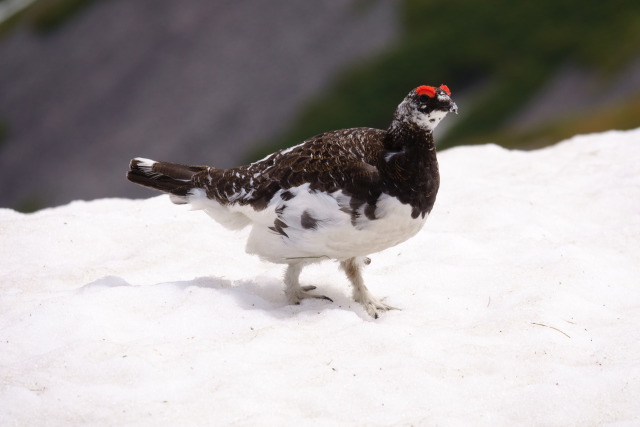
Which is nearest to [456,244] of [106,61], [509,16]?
[509,16]

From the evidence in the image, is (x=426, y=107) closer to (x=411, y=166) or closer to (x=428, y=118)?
(x=428, y=118)

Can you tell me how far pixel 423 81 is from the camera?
35219mm

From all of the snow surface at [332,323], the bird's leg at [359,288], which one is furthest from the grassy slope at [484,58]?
the bird's leg at [359,288]

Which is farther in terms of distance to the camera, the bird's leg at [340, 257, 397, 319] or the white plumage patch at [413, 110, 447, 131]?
the bird's leg at [340, 257, 397, 319]

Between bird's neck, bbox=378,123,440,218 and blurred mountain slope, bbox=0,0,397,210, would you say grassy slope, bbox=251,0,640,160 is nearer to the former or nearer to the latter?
blurred mountain slope, bbox=0,0,397,210

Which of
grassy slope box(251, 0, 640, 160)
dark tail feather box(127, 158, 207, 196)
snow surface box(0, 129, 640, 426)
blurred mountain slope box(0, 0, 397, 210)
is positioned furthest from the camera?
blurred mountain slope box(0, 0, 397, 210)

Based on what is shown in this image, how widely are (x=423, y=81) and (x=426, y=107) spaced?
30.8 metres

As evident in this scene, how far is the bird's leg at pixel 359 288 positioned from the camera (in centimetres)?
561

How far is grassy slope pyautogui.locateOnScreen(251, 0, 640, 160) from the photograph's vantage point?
3362 cm

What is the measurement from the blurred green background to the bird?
2519 cm

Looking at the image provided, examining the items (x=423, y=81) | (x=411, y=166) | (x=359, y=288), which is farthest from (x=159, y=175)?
(x=423, y=81)

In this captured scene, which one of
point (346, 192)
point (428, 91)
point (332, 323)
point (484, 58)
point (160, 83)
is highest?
point (160, 83)

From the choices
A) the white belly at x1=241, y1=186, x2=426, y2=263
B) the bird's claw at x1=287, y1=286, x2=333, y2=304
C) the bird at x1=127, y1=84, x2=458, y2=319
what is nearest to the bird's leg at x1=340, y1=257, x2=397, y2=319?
the bird at x1=127, y1=84, x2=458, y2=319

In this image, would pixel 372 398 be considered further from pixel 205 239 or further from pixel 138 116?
pixel 138 116
